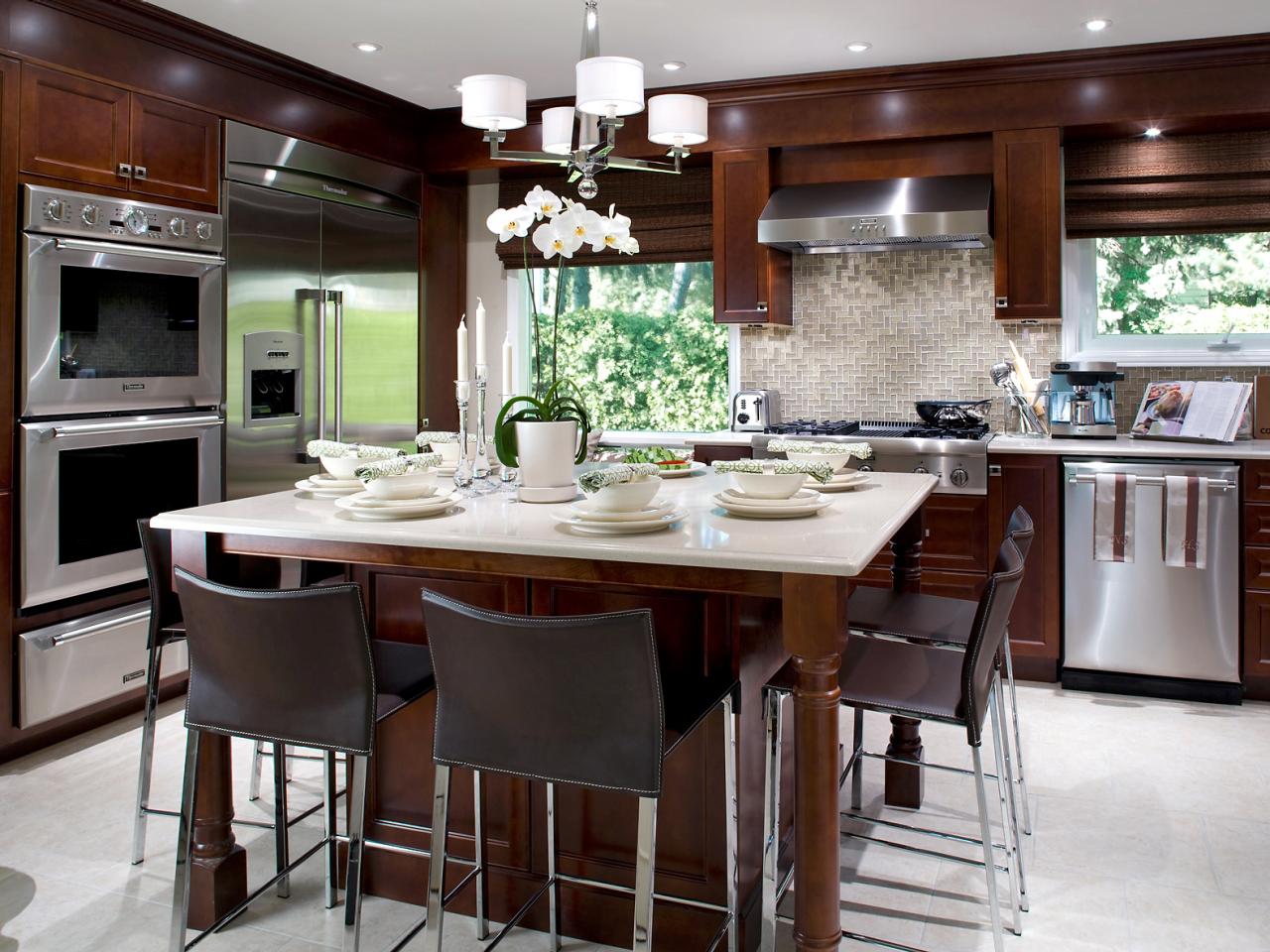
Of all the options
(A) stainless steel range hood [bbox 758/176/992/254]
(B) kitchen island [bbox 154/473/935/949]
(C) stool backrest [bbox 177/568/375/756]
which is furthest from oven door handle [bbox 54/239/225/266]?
(A) stainless steel range hood [bbox 758/176/992/254]

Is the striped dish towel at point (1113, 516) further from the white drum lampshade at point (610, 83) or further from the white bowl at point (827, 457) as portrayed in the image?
the white drum lampshade at point (610, 83)

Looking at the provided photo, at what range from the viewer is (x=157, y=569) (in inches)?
101

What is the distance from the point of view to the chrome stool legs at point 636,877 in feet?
5.81

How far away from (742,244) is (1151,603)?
88.2 inches

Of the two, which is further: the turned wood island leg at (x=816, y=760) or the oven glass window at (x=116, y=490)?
the oven glass window at (x=116, y=490)

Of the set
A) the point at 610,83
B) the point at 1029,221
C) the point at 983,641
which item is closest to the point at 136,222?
the point at 610,83

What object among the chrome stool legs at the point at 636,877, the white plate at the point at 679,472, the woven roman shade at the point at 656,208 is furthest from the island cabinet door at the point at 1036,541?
the chrome stool legs at the point at 636,877

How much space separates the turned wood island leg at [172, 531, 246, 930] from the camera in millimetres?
2346

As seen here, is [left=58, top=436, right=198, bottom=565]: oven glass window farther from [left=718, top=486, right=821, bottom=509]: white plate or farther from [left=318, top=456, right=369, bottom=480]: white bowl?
[left=718, top=486, right=821, bottom=509]: white plate

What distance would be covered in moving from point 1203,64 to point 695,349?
2.46 metres

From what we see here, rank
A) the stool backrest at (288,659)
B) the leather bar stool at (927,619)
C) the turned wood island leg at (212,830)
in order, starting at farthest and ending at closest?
the leather bar stool at (927,619), the turned wood island leg at (212,830), the stool backrest at (288,659)

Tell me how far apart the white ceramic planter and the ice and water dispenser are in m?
2.03

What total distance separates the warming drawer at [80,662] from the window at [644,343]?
252cm

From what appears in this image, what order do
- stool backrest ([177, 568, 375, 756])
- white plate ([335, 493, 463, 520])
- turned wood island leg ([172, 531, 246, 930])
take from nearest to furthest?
1. stool backrest ([177, 568, 375, 756])
2. white plate ([335, 493, 463, 520])
3. turned wood island leg ([172, 531, 246, 930])
